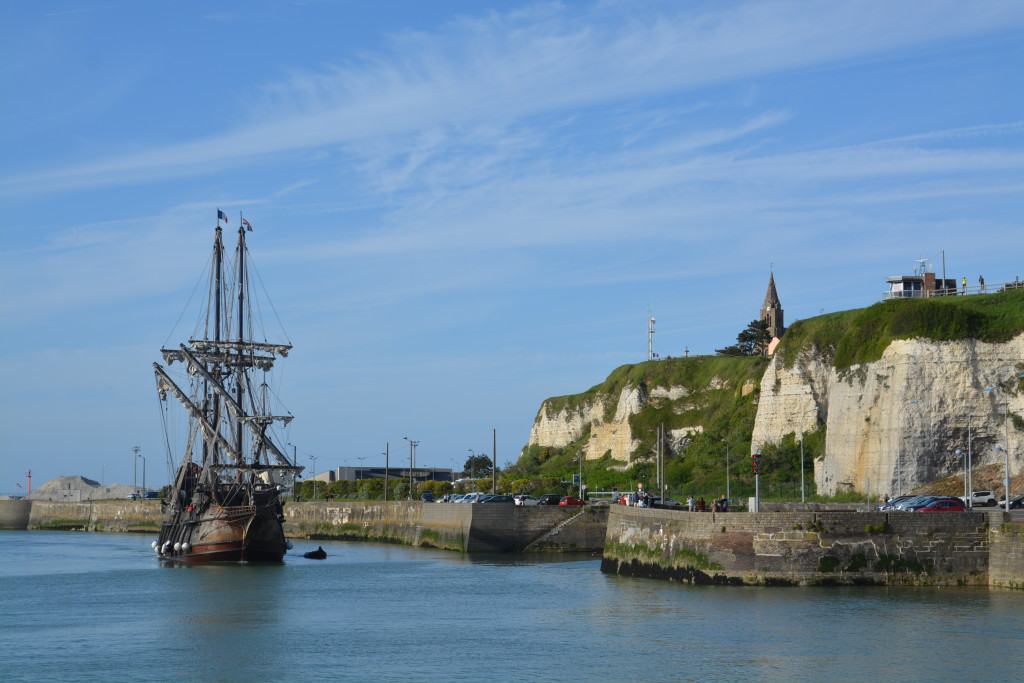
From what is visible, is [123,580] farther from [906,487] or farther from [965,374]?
[965,374]

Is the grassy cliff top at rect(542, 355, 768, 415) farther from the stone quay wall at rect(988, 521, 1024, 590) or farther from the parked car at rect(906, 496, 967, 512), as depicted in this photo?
the stone quay wall at rect(988, 521, 1024, 590)

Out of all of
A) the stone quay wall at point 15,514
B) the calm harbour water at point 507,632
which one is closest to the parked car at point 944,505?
the calm harbour water at point 507,632

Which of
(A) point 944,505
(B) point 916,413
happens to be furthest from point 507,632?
(B) point 916,413

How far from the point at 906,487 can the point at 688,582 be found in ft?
111

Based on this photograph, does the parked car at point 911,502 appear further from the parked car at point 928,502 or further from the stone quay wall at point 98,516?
the stone quay wall at point 98,516

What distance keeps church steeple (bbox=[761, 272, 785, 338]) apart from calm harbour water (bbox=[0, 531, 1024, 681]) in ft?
323

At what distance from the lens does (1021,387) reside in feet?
259

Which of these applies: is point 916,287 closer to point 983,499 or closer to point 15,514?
point 983,499

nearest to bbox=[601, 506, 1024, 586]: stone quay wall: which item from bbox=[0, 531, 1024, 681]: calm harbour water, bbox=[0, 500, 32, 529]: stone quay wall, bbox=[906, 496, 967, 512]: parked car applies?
bbox=[0, 531, 1024, 681]: calm harbour water

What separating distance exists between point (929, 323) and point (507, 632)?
49392 mm

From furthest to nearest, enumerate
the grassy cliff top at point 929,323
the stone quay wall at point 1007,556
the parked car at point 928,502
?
the grassy cliff top at point 929,323 < the parked car at point 928,502 < the stone quay wall at point 1007,556

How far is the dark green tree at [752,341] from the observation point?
454 ft

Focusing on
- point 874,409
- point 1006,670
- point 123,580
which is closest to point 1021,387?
point 874,409

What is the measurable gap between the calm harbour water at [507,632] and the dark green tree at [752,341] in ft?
264
